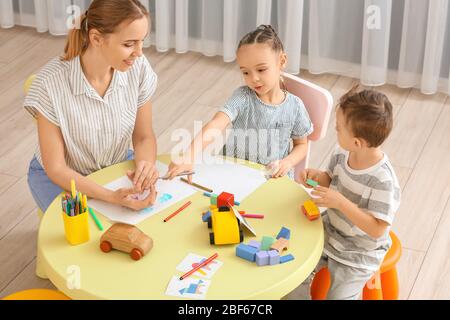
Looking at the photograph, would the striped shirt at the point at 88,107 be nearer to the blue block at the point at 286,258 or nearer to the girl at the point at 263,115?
the girl at the point at 263,115

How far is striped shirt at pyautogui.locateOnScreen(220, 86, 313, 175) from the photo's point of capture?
2326 mm

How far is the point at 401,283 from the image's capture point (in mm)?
2518

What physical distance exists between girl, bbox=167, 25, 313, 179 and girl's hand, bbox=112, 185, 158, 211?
0.23m

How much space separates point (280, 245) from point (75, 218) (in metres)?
0.50

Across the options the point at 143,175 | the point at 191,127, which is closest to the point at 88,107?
the point at 143,175

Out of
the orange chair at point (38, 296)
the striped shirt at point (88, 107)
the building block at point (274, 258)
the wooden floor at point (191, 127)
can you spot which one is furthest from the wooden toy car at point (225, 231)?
the wooden floor at point (191, 127)

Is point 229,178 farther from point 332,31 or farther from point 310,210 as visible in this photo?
point 332,31

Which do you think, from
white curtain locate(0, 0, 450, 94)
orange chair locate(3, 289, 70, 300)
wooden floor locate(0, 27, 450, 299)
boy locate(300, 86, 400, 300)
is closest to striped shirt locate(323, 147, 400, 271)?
boy locate(300, 86, 400, 300)

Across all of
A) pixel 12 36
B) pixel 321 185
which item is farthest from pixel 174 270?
pixel 12 36

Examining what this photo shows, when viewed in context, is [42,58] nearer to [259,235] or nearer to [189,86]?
[189,86]

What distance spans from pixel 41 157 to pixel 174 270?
0.73 metres

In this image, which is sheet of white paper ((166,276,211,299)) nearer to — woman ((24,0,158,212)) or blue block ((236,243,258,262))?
blue block ((236,243,258,262))

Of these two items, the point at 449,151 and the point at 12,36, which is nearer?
the point at 449,151

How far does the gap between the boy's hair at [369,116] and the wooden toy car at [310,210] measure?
213mm
